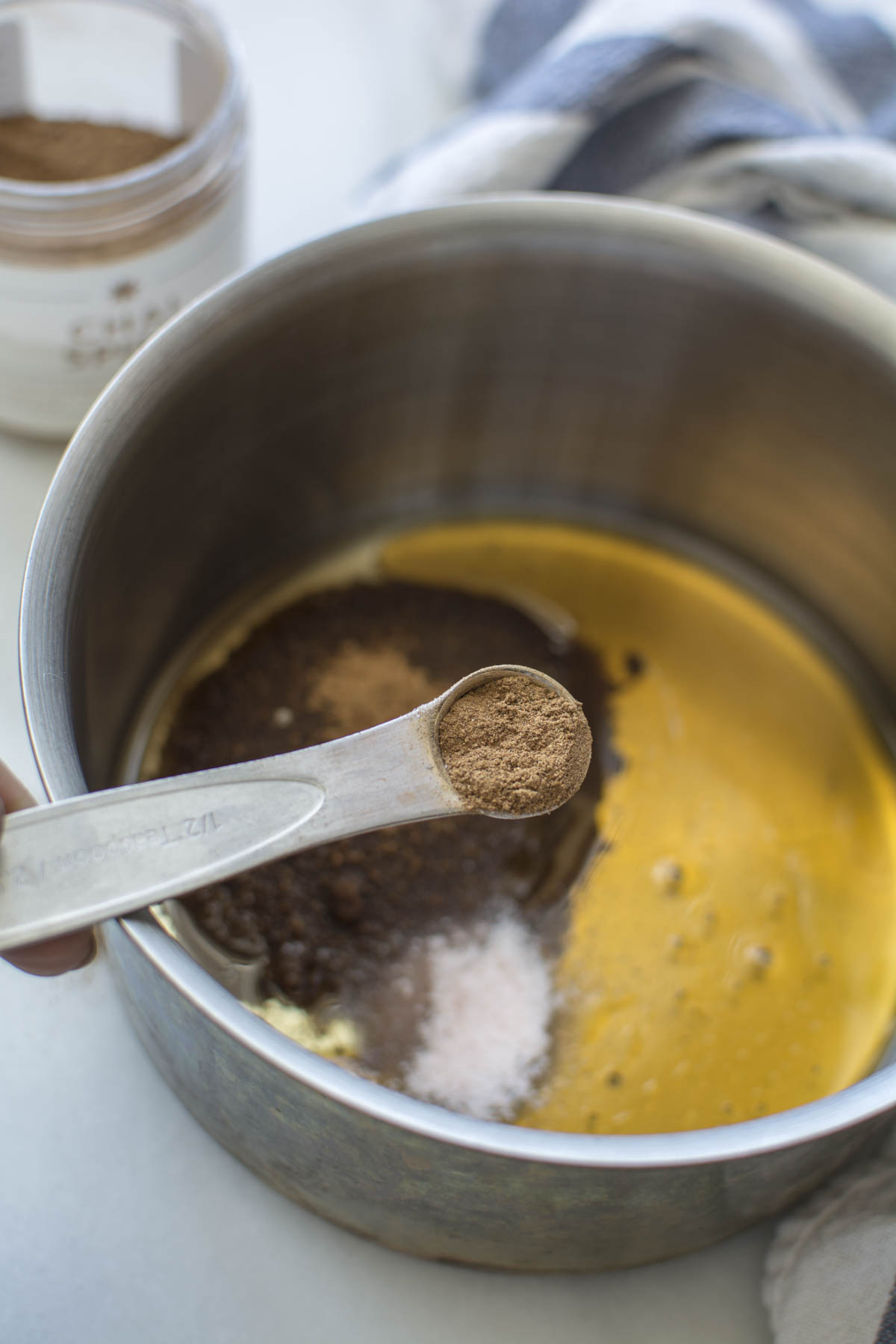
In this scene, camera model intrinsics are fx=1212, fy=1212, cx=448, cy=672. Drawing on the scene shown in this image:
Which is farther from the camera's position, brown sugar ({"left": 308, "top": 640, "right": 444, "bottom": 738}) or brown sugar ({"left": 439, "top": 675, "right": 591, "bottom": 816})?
brown sugar ({"left": 308, "top": 640, "right": 444, "bottom": 738})

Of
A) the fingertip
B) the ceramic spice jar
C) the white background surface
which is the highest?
the ceramic spice jar

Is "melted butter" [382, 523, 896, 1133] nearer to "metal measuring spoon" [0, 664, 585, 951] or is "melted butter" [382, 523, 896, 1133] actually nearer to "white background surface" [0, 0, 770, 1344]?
"white background surface" [0, 0, 770, 1344]

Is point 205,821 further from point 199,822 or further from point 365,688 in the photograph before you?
point 365,688

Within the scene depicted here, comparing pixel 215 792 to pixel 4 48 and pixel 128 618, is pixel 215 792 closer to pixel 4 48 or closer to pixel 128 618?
pixel 128 618

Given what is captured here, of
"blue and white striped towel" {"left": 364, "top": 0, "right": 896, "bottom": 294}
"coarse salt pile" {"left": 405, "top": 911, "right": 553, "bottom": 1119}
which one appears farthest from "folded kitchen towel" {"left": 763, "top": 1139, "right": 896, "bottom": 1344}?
"blue and white striped towel" {"left": 364, "top": 0, "right": 896, "bottom": 294}

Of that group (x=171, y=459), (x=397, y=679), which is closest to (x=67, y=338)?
(x=171, y=459)

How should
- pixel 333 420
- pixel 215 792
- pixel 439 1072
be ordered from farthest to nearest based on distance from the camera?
pixel 333 420, pixel 439 1072, pixel 215 792

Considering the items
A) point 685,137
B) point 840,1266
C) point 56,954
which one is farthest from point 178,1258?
point 685,137

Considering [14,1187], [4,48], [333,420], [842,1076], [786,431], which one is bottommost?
[842,1076]
